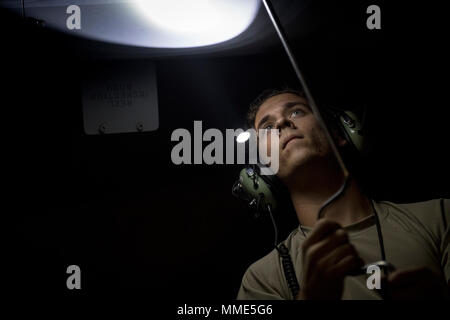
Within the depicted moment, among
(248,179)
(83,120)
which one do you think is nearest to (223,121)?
(248,179)

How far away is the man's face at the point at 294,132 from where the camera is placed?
40.4 inches

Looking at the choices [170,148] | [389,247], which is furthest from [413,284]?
[170,148]

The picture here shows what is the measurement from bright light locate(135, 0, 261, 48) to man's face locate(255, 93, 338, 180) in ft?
1.08

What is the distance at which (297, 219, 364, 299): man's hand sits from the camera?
549mm

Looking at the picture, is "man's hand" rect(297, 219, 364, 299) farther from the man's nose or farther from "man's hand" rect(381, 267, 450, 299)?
the man's nose

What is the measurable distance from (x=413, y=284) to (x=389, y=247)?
35cm

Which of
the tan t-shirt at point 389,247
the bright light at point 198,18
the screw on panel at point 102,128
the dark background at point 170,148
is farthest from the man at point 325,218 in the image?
the screw on panel at point 102,128

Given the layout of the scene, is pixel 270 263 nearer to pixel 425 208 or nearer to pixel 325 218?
pixel 325 218

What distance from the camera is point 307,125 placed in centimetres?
105

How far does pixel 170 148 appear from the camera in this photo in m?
1.14

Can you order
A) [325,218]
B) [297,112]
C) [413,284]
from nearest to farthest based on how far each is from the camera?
1. [413,284]
2. [325,218]
3. [297,112]

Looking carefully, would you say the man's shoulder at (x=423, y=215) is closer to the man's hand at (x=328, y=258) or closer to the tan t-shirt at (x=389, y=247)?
the tan t-shirt at (x=389, y=247)
